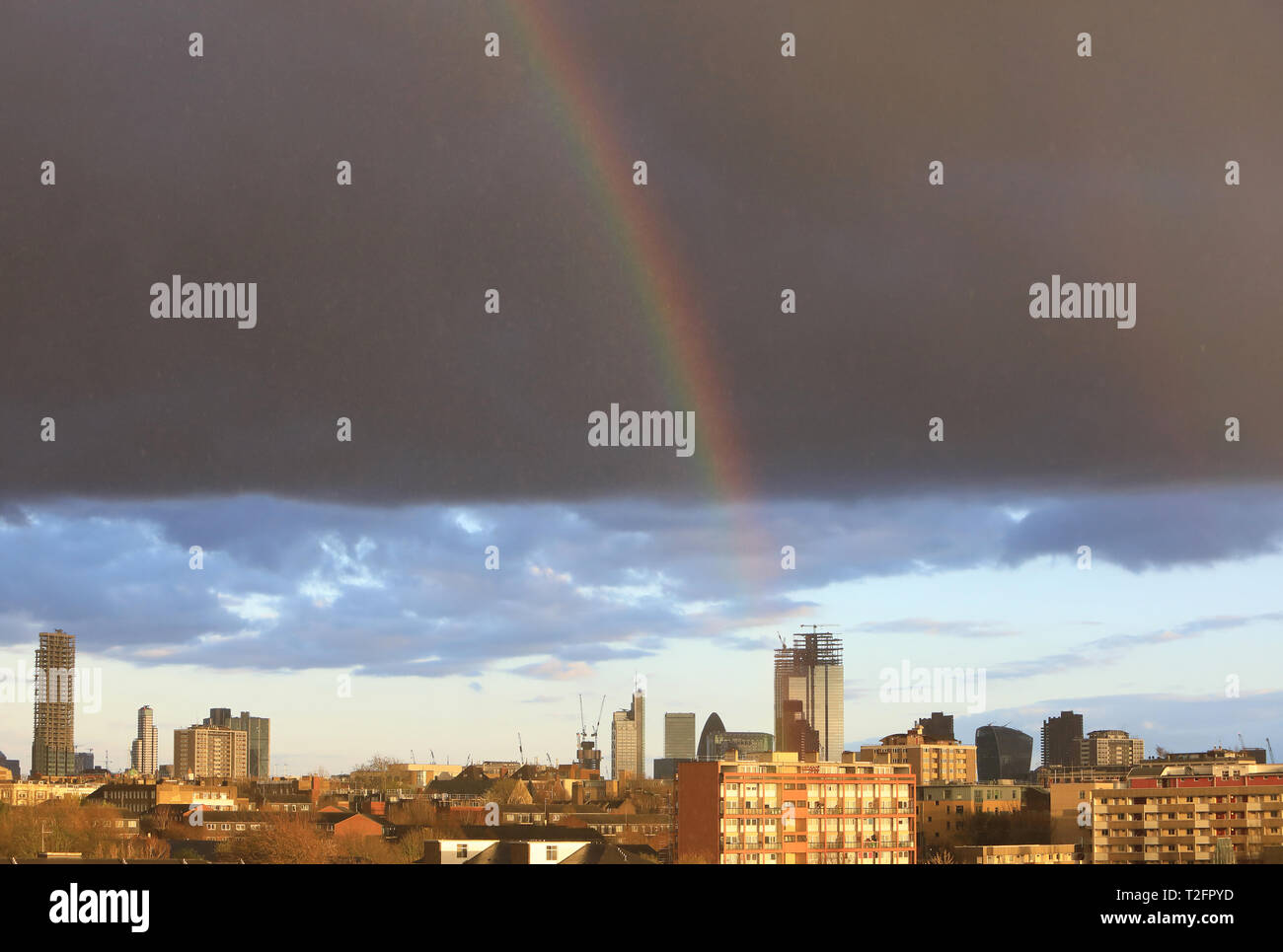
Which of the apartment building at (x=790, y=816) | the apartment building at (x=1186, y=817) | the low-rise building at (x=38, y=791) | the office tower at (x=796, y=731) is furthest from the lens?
the office tower at (x=796, y=731)

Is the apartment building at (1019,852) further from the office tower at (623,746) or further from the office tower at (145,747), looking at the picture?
the office tower at (145,747)

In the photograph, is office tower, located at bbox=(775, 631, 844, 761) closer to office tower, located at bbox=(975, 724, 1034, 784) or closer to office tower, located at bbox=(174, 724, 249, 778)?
office tower, located at bbox=(975, 724, 1034, 784)

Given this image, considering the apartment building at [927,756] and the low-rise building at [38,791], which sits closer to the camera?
the low-rise building at [38,791]

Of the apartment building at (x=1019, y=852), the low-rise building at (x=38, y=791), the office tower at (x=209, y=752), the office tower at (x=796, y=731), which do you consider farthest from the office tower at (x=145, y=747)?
the apartment building at (x=1019, y=852)

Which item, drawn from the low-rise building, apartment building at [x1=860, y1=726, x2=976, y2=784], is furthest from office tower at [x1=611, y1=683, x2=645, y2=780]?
the low-rise building

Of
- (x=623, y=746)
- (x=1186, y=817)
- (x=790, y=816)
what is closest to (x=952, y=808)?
(x=1186, y=817)
